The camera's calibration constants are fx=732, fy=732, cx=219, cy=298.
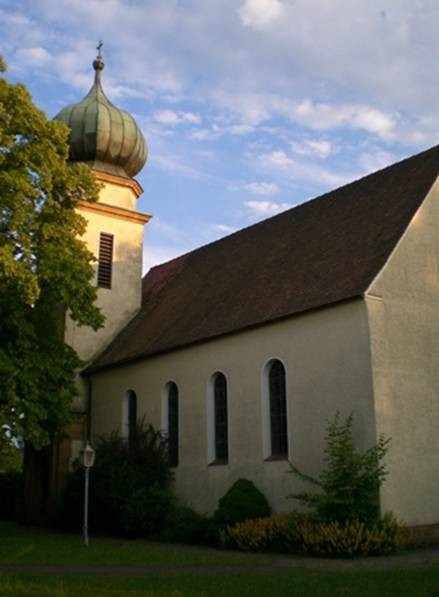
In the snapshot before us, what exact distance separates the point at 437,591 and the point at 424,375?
813cm

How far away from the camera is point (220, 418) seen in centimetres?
2134

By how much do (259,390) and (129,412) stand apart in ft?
23.8

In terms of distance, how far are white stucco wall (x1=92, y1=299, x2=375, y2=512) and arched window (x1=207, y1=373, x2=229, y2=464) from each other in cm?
17

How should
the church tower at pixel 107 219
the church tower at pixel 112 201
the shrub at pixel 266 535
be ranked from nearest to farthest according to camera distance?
the shrub at pixel 266 535
the church tower at pixel 107 219
the church tower at pixel 112 201

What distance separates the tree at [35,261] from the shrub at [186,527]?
408 cm

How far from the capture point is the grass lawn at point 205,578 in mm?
10539

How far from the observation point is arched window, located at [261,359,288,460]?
19.1 meters

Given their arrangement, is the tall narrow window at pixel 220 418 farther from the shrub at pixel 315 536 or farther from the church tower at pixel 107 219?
the church tower at pixel 107 219

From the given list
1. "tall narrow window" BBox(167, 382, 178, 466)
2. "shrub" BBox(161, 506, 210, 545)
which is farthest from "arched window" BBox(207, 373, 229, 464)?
"tall narrow window" BBox(167, 382, 178, 466)

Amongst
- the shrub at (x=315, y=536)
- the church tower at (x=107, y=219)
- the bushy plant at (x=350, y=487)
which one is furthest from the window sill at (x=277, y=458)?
the church tower at (x=107, y=219)

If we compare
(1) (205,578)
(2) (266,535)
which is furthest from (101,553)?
(1) (205,578)

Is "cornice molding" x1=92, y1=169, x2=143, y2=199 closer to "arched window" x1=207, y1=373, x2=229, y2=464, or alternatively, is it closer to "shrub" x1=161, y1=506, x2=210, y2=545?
"arched window" x1=207, y1=373, x2=229, y2=464

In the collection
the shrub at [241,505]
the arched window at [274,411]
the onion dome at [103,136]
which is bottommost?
the shrub at [241,505]

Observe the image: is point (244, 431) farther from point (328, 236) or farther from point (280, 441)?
point (328, 236)
